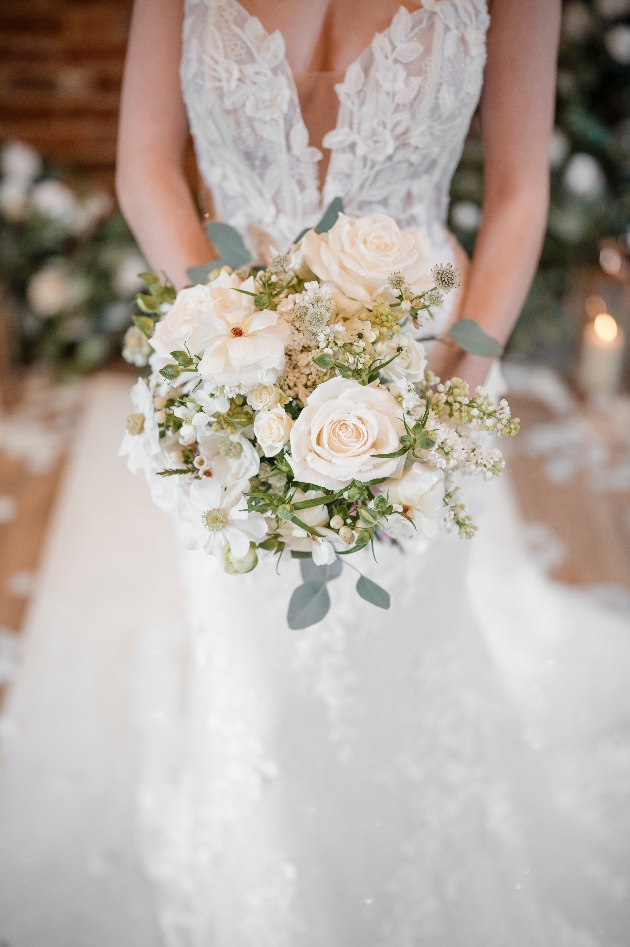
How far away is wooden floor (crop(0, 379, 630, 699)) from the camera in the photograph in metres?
2.21

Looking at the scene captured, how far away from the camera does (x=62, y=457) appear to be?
2.77 m

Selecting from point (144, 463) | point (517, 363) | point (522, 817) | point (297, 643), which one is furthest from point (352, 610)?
point (517, 363)

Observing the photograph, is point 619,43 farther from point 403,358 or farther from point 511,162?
point 403,358

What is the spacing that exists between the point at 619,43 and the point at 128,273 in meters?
1.99

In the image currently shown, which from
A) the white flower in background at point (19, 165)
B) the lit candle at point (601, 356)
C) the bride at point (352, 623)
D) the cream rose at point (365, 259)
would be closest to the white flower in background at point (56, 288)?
the white flower in background at point (19, 165)

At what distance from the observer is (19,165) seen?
2.84m

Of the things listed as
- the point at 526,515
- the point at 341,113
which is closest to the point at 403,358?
the point at 341,113

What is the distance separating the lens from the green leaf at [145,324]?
96 cm

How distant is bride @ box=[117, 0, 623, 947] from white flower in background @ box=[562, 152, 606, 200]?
1664 mm

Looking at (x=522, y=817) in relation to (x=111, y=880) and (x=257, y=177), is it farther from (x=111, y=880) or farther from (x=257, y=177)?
(x=257, y=177)

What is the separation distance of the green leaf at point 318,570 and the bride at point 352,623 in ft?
0.59

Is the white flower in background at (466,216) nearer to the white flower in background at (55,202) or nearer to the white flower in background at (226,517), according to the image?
the white flower in background at (55,202)

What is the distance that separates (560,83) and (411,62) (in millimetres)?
2088

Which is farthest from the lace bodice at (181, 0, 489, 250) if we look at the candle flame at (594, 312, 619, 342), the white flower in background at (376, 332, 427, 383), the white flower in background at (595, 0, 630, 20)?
the white flower in background at (595, 0, 630, 20)
